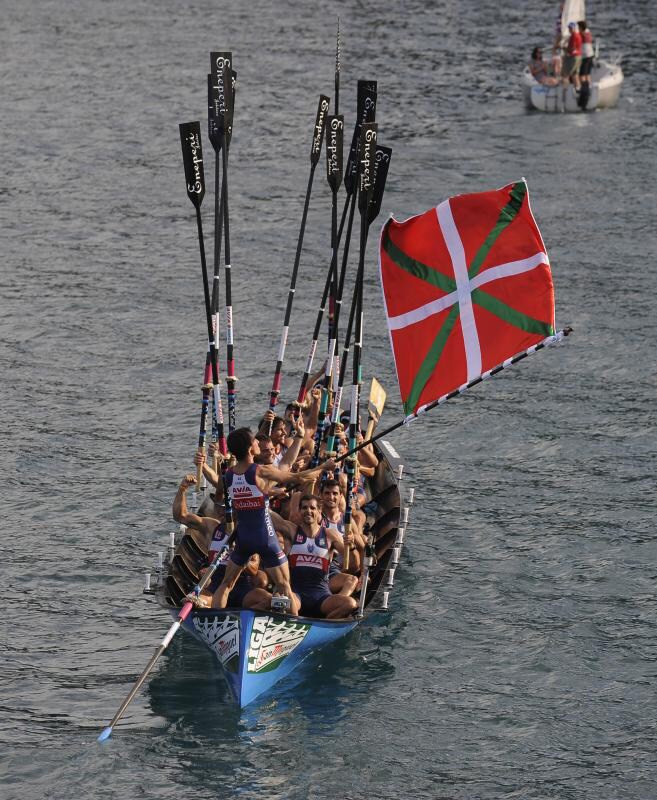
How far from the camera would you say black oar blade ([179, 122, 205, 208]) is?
21875 millimetres

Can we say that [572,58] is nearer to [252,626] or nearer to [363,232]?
[363,232]

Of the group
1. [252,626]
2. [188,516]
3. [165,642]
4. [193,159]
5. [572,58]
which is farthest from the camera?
[572,58]

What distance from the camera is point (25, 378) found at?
35094mm

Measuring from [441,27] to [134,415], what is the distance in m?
46.5

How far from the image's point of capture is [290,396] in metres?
34.7

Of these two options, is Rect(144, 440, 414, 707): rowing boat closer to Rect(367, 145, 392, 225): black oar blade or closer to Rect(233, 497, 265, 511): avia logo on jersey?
Rect(233, 497, 265, 511): avia logo on jersey

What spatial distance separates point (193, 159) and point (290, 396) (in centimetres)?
1307

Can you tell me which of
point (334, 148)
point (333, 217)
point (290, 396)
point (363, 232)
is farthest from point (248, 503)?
point (290, 396)

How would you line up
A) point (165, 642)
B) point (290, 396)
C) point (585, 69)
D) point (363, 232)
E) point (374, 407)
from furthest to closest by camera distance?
point (585, 69) < point (290, 396) < point (374, 407) < point (363, 232) < point (165, 642)

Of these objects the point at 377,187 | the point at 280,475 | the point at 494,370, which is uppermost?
the point at 377,187

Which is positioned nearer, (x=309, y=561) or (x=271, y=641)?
(x=271, y=641)

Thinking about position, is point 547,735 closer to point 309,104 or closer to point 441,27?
point 309,104

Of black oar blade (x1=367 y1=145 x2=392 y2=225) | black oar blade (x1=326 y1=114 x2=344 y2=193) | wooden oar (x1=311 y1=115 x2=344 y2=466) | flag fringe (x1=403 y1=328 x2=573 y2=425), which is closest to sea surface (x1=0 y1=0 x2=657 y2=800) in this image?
wooden oar (x1=311 y1=115 x2=344 y2=466)

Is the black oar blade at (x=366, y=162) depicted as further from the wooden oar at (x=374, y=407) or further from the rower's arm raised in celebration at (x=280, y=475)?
the wooden oar at (x=374, y=407)
